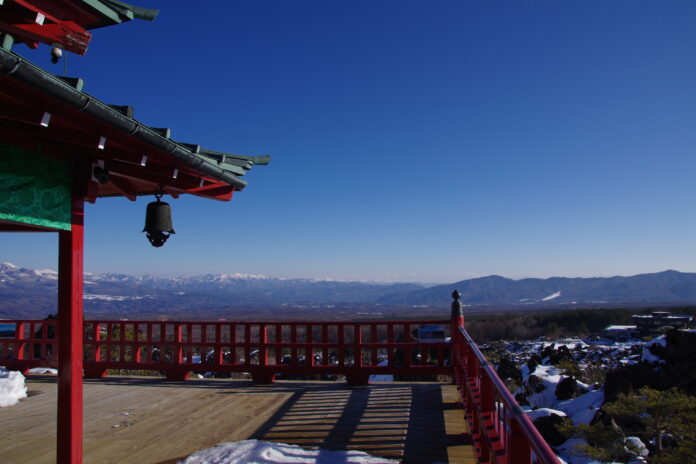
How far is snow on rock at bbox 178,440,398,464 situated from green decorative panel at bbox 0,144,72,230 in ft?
8.26

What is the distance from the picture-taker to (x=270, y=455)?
4406 mm

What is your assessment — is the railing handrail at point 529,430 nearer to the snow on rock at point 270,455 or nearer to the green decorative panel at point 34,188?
the snow on rock at point 270,455

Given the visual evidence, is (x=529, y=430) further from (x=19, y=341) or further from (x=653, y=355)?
(x=653, y=355)

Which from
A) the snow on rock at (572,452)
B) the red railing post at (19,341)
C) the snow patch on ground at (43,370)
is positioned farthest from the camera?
the snow on rock at (572,452)

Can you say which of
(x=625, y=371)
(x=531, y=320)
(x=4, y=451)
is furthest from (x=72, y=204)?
(x=531, y=320)

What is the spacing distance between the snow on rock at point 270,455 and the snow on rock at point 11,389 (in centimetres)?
454

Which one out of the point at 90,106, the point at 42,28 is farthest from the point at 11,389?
the point at 42,28

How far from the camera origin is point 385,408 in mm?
6605

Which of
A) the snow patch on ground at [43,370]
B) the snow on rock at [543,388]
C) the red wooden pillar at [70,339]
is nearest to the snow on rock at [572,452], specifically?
the snow on rock at [543,388]

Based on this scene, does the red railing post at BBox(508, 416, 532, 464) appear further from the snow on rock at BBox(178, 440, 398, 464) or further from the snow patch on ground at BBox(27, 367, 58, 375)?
the snow patch on ground at BBox(27, 367, 58, 375)

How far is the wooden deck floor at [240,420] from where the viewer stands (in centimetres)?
495

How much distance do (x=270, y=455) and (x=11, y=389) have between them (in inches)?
214

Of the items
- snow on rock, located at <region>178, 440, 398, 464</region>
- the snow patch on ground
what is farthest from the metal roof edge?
the snow patch on ground

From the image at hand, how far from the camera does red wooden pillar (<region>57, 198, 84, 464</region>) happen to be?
4.04m
